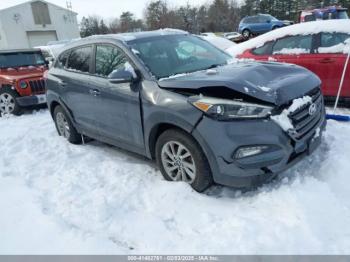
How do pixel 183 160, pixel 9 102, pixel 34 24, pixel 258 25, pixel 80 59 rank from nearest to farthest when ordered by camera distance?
pixel 183 160, pixel 80 59, pixel 9 102, pixel 258 25, pixel 34 24

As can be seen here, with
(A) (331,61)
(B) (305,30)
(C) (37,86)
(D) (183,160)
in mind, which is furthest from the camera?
(C) (37,86)

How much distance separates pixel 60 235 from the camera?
2.99m

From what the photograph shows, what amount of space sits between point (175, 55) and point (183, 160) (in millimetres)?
1449

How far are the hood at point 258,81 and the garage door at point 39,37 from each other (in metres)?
42.7

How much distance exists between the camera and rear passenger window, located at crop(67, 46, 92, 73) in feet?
15.6

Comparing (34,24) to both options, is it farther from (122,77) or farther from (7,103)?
(122,77)

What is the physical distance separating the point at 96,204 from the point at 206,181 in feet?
3.93

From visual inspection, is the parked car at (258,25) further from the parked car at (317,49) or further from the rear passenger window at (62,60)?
the rear passenger window at (62,60)

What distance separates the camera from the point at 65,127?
5.66 meters

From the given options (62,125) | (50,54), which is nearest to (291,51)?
(62,125)

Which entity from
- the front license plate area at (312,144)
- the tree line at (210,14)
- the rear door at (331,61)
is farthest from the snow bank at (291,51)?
the tree line at (210,14)

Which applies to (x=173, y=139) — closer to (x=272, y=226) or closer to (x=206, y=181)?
(x=206, y=181)

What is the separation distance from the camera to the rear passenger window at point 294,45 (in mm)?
6363

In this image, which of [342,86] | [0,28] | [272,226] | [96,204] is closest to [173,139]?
[96,204]
